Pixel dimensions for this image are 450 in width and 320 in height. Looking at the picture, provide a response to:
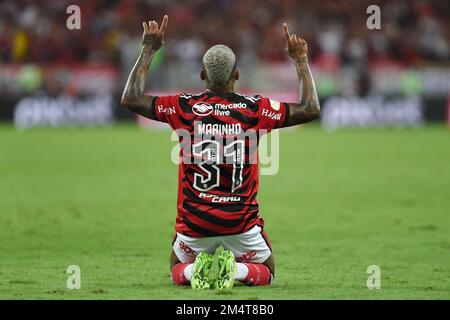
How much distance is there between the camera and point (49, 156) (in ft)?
73.1

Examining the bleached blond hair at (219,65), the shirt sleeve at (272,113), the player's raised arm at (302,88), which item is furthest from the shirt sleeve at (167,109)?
the player's raised arm at (302,88)

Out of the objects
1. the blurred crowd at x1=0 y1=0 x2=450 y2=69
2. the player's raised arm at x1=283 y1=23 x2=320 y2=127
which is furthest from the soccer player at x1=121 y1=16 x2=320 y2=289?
the blurred crowd at x1=0 y1=0 x2=450 y2=69

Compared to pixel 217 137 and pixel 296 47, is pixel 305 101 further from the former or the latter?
pixel 217 137

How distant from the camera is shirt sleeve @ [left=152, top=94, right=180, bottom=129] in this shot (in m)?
7.82

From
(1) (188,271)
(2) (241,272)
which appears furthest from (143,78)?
(2) (241,272)

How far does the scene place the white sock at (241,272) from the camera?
8078mm

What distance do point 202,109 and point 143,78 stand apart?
1.75ft

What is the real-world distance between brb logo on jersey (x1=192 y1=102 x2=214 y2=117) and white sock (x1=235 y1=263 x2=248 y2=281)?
127cm

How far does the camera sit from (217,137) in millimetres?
7867

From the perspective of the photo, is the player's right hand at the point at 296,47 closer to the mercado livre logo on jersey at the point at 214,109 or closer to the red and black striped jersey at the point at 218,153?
the red and black striped jersey at the point at 218,153

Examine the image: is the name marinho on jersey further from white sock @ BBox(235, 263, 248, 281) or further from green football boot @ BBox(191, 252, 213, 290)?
white sock @ BBox(235, 263, 248, 281)

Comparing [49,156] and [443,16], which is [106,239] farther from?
[443,16]

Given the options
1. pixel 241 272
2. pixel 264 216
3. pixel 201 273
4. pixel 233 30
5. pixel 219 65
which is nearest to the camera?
pixel 219 65

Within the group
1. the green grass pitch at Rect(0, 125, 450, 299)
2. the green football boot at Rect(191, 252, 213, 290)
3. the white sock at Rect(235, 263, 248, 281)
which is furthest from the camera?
the green grass pitch at Rect(0, 125, 450, 299)
